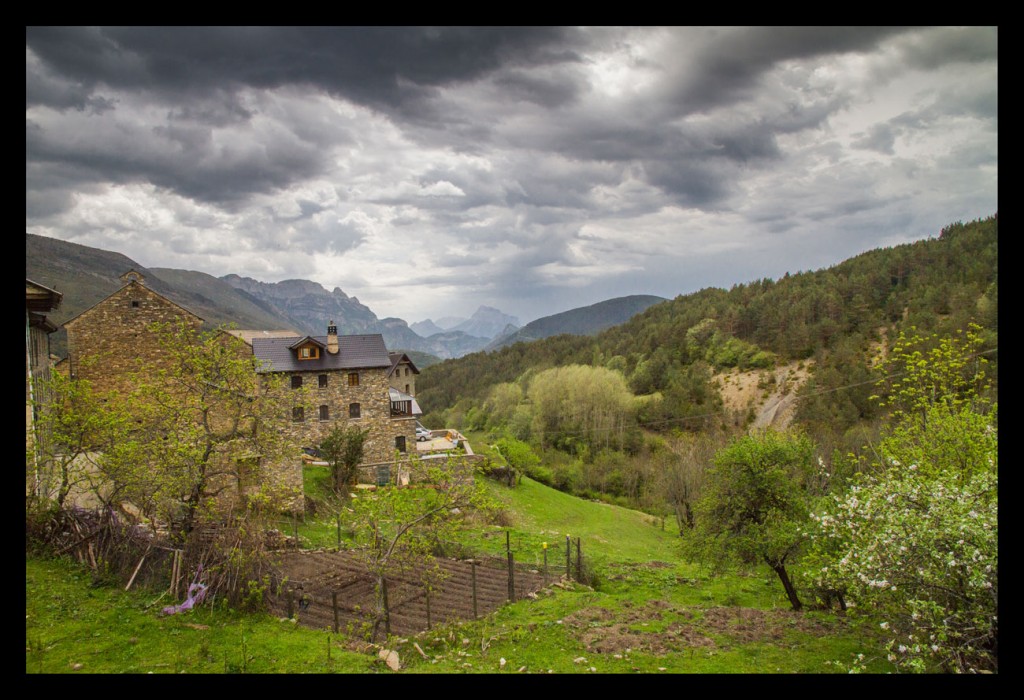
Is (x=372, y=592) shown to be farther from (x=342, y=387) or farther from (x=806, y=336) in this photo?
(x=806, y=336)

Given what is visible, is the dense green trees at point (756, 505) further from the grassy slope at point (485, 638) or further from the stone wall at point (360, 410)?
the stone wall at point (360, 410)

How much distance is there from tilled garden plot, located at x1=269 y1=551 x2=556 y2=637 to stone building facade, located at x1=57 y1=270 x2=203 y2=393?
8883 millimetres

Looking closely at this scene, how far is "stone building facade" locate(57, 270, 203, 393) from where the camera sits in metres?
17.4

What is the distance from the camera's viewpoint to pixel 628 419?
165 ft

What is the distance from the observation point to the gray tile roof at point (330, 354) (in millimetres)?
23906

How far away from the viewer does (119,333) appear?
17750 mm

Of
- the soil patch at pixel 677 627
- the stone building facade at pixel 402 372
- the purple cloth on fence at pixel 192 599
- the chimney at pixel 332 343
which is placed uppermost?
the chimney at pixel 332 343

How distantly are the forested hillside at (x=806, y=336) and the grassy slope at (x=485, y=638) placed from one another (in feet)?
91.9

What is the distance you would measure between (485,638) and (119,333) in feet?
52.8

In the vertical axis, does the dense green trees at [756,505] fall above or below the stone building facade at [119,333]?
below

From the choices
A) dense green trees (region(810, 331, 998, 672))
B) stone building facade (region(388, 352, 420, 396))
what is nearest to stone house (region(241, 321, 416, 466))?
stone building facade (region(388, 352, 420, 396))

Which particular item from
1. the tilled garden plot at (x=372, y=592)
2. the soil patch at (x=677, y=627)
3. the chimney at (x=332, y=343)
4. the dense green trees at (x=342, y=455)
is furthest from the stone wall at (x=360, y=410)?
the soil patch at (x=677, y=627)

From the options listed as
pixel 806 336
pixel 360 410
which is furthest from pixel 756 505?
pixel 806 336

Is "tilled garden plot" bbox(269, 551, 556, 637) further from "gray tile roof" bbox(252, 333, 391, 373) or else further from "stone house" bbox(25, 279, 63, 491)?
"gray tile roof" bbox(252, 333, 391, 373)
